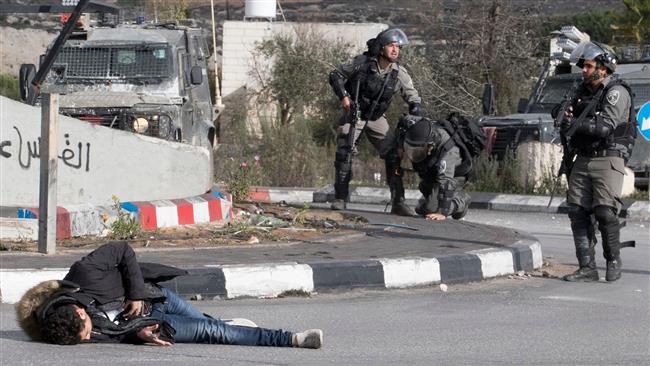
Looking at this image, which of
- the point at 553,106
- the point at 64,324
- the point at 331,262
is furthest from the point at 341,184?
the point at 553,106

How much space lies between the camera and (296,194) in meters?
17.6

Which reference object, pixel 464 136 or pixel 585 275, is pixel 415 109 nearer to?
pixel 464 136

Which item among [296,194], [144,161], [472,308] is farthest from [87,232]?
[296,194]

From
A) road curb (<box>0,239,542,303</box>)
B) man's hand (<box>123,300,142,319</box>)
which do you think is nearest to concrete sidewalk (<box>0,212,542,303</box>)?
road curb (<box>0,239,542,303</box>)

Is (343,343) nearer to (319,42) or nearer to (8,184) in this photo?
(8,184)

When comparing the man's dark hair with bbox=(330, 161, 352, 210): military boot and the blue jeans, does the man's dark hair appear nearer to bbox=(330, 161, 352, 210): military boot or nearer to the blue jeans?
the blue jeans

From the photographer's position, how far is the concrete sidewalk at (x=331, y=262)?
8.38m

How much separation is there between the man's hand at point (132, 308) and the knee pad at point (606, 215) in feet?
15.1

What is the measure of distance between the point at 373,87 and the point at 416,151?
2.57 feet

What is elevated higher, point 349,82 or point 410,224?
point 349,82

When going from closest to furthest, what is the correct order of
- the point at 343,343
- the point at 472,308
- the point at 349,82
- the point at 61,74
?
the point at 343,343, the point at 472,308, the point at 349,82, the point at 61,74

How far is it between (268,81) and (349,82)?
23508 millimetres

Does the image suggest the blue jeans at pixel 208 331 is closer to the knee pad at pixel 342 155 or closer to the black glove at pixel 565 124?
the black glove at pixel 565 124

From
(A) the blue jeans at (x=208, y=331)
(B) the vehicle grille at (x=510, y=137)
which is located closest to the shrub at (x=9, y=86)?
(B) the vehicle grille at (x=510, y=137)
